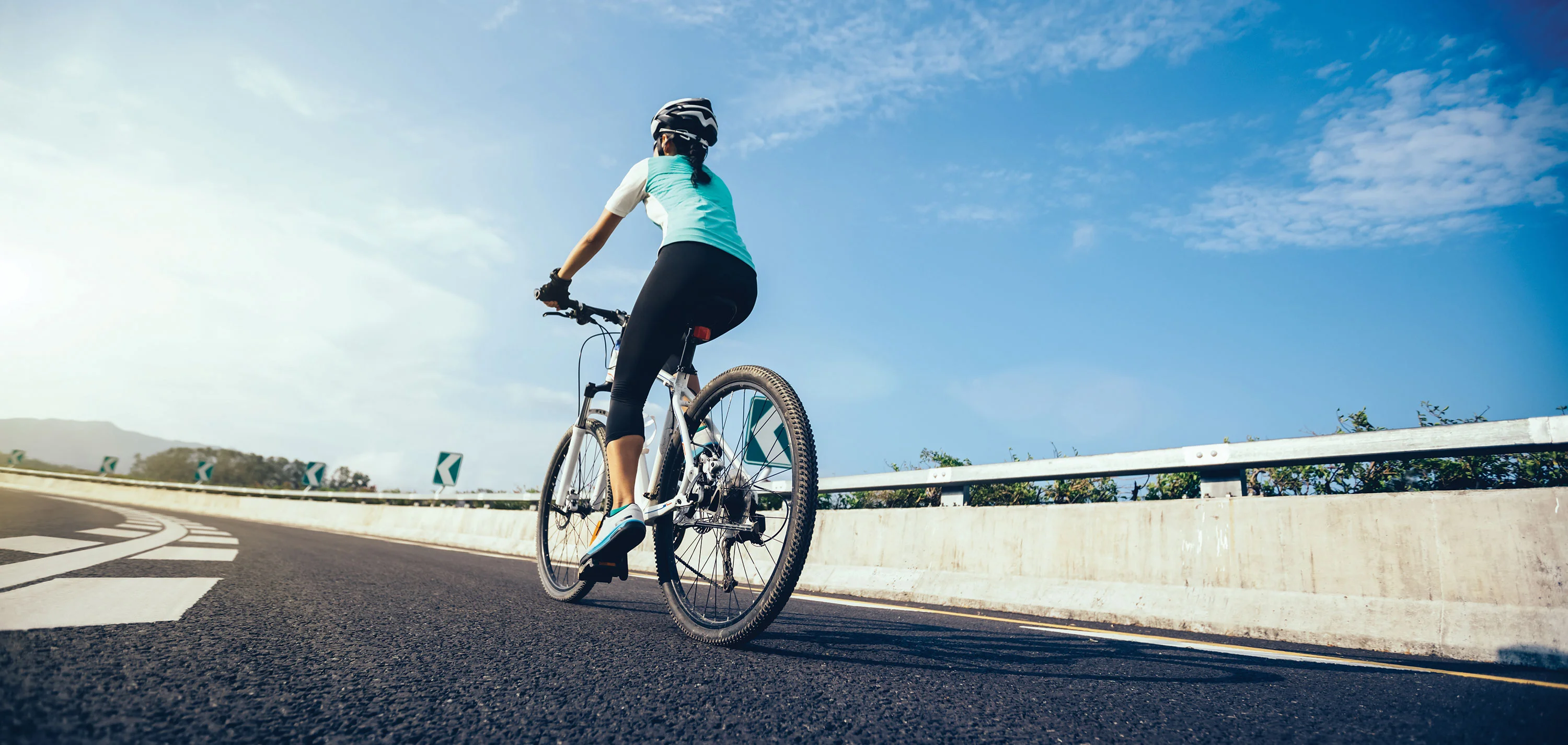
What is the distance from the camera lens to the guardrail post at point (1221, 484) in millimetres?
4512

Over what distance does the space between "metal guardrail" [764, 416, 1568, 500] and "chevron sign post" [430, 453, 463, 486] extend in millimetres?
14210

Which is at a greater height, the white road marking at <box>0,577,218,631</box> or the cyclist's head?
the cyclist's head

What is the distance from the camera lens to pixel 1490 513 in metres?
3.66

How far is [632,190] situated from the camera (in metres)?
3.55

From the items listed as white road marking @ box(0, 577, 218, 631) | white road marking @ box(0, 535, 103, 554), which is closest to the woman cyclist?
white road marking @ box(0, 577, 218, 631)

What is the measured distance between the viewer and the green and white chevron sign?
3.12 m

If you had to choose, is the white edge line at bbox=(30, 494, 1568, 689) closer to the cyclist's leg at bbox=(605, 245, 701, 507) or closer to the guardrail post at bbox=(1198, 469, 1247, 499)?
the guardrail post at bbox=(1198, 469, 1247, 499)

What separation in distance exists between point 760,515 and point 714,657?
2.24 ft

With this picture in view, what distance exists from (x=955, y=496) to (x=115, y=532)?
812cm

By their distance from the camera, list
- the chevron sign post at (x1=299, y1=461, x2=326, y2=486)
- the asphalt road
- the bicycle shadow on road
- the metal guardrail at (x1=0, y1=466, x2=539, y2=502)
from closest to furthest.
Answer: the asphalt road, the bicycle shadow on road, the metal guardrail at (x1=0, y1=466, x2=539, y2=502), the chevron sign post at (x1=299, y1=461, x2=326, y2=486)

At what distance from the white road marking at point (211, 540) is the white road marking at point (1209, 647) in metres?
7.11

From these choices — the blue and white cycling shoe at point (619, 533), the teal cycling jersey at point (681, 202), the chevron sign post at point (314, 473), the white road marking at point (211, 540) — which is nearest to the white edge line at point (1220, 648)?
the blue and white cycling shoe at point (619, 533)

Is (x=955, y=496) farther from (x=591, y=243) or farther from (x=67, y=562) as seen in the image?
(x=67, y=562)

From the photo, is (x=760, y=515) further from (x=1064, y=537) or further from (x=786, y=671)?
(x=1064, y=537)
